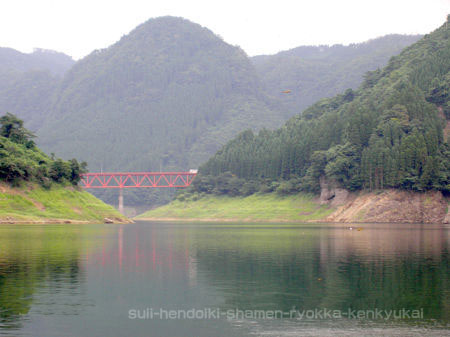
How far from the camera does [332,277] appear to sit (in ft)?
144

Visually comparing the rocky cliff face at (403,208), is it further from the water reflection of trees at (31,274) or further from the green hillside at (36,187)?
the water reflection of trees at (31,274)

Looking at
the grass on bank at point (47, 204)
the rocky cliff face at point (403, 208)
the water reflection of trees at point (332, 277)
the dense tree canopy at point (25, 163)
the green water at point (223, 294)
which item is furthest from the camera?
the rocky cliff face at point (403, 208)

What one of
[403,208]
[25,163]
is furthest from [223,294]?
[403,208]

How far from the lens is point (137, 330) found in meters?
28.6

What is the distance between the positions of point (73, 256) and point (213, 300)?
26.4 metres

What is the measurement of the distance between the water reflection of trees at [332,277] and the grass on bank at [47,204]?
75.2 m

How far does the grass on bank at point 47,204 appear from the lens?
13112 cm

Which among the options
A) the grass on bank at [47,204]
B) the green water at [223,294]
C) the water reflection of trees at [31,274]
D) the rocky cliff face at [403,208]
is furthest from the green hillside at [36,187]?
the green water at [223,294]

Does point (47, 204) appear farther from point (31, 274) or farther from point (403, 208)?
point (31, 274)

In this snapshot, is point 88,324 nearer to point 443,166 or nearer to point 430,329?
point 430,329

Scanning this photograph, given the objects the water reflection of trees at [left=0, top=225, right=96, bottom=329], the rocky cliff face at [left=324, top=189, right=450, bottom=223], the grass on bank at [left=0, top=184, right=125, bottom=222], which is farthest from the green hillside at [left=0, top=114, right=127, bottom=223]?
the rocky cliff face at [left=324, top=189, right=450, bottom=223]

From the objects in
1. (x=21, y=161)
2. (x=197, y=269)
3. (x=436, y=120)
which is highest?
(x=436, y=120)

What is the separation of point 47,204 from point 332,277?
109m

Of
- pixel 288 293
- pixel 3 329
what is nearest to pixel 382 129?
pixel 288 293
